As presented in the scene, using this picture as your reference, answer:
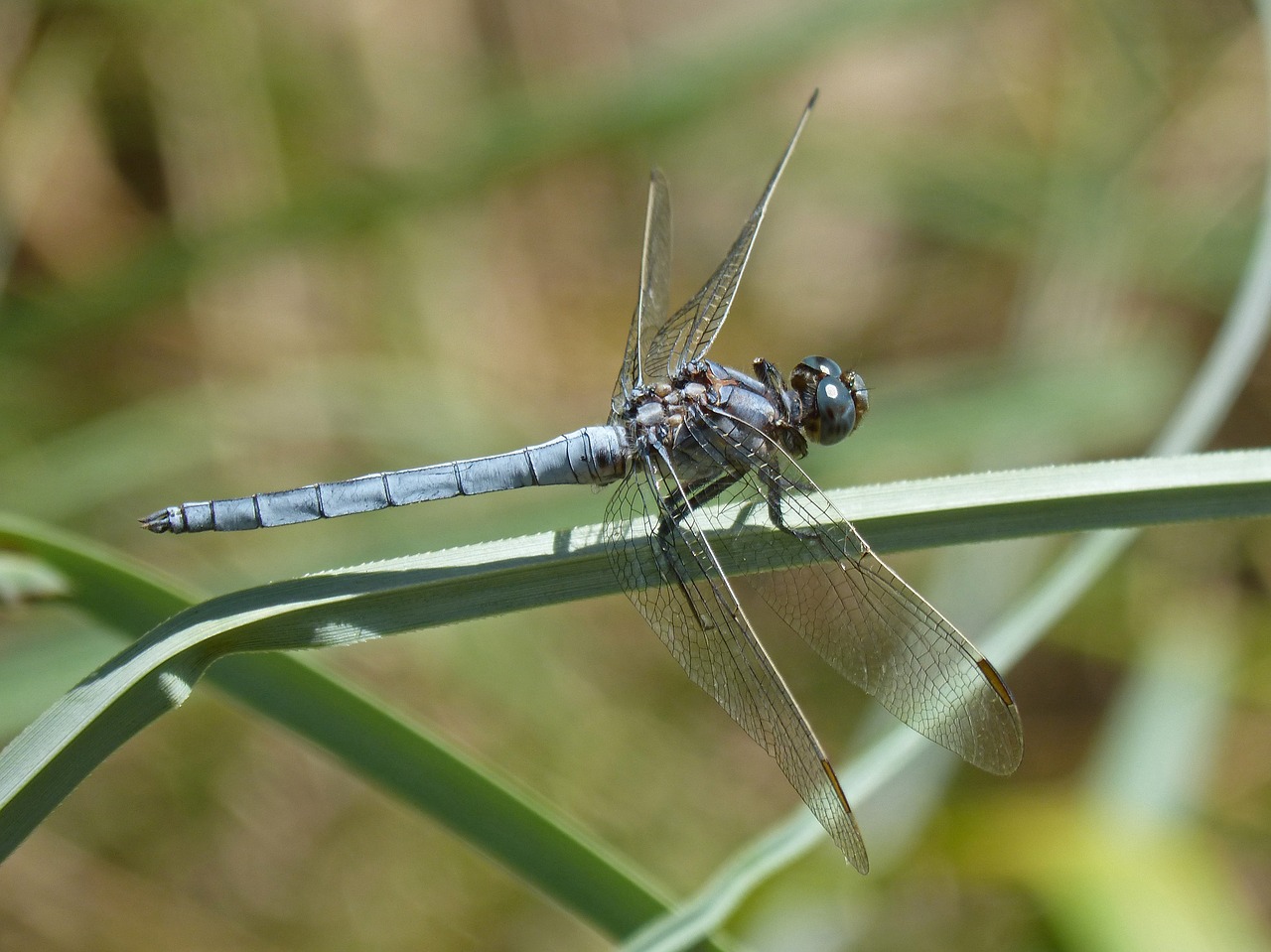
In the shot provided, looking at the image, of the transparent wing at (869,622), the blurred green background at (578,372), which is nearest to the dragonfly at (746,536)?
the transparent wing at (869,622)

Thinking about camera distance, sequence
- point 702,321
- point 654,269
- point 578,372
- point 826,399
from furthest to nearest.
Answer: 1. point 578,372
2. point 654,269
3. point 702,321
4. point 826,399

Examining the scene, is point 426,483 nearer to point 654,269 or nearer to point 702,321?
point 702,321

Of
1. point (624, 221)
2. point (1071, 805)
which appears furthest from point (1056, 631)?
point (624, 221)

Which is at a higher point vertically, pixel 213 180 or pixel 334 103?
pixel 334 103

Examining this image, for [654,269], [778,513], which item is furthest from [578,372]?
[778,513]

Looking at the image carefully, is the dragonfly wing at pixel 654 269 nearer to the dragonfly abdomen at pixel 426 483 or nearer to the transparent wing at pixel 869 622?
the dragonfly abdomen at pixel 426 483

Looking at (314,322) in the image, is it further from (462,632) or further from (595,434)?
(595,434)
